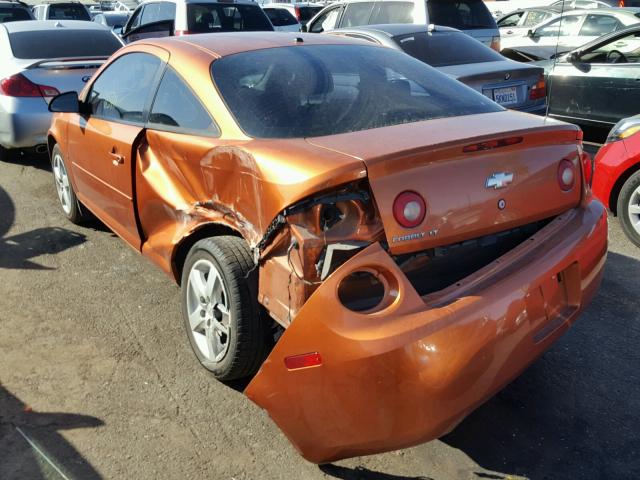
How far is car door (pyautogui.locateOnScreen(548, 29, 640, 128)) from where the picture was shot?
24.4ft

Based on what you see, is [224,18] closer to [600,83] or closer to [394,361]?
[600,83]

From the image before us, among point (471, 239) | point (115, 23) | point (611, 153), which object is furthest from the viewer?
point (115, 23)

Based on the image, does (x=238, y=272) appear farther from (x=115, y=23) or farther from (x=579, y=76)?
(x=115, y=23)

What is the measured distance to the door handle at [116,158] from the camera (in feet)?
12.9

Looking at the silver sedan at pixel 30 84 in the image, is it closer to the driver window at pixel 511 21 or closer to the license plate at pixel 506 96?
the license plate at pixel 506 96

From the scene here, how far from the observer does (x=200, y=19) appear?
34.6ft

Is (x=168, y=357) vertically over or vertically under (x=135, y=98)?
under

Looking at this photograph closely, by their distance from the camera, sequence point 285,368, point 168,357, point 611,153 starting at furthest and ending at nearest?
point 611,153
point 168,357
point 285,368

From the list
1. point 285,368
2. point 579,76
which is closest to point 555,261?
point 285,368

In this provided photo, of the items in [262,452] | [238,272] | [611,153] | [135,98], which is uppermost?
[135,98]

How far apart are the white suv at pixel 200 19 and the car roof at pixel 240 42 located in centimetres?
682

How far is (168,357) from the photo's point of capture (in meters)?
3.54

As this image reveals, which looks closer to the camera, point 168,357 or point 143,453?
point 143,453

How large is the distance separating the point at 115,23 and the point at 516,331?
21212 mm
